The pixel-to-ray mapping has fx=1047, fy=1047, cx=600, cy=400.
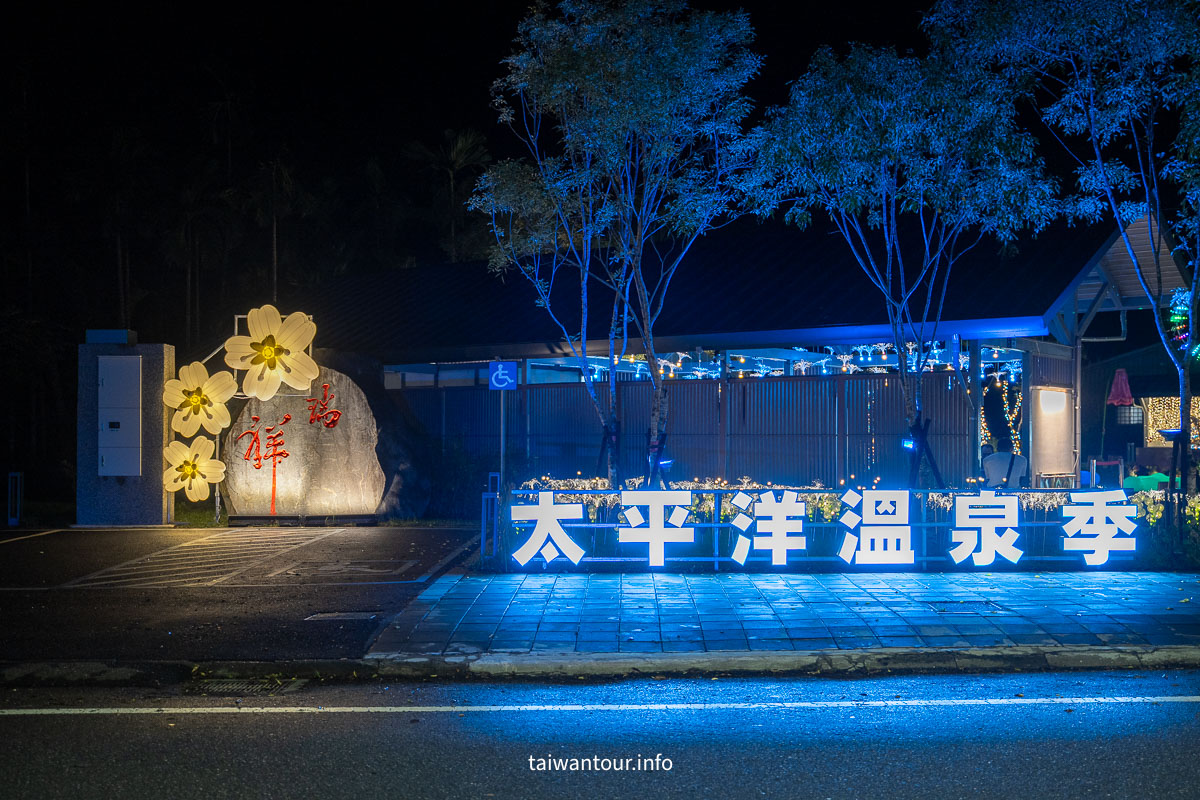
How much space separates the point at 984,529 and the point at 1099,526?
4.10ft

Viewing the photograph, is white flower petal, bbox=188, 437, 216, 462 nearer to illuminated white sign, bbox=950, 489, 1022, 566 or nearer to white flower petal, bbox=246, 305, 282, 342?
white flower petal, bbox=246, 305, 282, 342

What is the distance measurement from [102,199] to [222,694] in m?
34.5

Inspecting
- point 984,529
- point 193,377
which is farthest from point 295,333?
point 984,529

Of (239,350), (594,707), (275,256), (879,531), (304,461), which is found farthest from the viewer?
(275,256)

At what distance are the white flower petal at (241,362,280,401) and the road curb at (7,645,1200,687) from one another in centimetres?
839

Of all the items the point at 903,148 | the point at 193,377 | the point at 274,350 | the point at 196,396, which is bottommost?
the point at 196,396

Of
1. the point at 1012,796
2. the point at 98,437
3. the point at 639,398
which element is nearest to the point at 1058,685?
the point at 1012,796

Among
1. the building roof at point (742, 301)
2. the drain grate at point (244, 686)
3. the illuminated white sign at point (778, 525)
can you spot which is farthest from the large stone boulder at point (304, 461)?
the drain grate at point (244, 686)

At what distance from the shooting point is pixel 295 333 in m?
15.7

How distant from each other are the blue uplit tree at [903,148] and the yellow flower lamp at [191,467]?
370 inches

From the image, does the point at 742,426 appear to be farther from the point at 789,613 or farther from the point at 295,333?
the point at 789,613

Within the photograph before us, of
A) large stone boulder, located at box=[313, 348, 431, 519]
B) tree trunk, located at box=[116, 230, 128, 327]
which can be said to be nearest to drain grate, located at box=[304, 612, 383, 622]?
large stone boulder, located at box=[313, 348, 431, 519]

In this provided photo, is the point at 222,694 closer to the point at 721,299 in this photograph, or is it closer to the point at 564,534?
the point at 564,534

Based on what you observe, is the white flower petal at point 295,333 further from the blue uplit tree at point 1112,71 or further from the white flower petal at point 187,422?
the blue uplit tree at point 1112,71
